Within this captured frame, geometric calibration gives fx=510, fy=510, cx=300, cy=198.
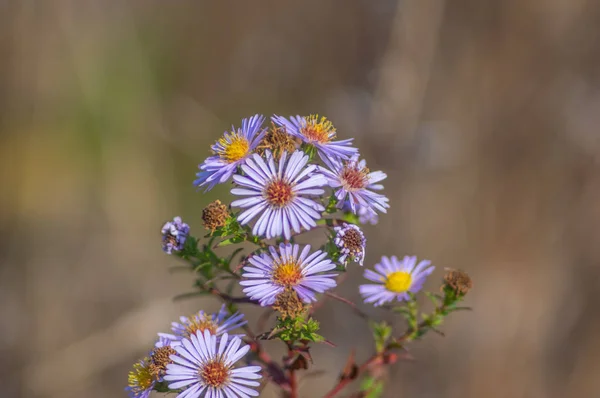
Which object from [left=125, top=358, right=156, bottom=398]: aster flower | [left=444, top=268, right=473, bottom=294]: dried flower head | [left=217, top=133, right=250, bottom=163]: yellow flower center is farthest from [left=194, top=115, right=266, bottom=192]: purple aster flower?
[left=444, top=268, right=473, bottom=294]: dried flower head

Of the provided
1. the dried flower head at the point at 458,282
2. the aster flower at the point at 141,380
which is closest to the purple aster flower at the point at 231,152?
the aster flower at the point at 141,380

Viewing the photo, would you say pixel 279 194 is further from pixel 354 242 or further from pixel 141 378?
pixel 141 378

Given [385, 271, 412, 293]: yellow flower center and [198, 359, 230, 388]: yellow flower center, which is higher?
[385, 271, 412, 293]: yellow flower center

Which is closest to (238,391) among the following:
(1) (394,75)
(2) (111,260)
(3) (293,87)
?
(1) (394,75)

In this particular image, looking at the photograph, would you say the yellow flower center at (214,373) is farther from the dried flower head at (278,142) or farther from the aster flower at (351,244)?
the dried flower head at (278,142)

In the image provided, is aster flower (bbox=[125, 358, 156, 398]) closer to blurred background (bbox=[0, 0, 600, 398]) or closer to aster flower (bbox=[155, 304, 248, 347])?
aster flower (bbox=[155, 304, 248, 347])

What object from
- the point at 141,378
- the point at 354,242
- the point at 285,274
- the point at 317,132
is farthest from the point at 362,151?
the point at 141,378
